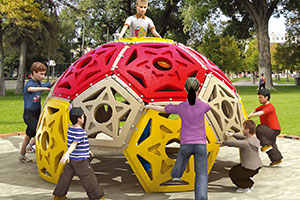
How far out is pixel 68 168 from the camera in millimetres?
5531

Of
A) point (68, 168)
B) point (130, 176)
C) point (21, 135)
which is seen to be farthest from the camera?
point (21, 135)

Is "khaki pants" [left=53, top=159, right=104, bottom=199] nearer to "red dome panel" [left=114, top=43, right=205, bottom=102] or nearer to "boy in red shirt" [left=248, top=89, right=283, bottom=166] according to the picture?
"red dome panel" [left=114, top=43, right=205, bottom=102]

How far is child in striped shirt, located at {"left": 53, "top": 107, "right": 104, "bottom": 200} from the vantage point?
5336mm

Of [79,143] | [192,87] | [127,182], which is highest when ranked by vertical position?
[192,87]

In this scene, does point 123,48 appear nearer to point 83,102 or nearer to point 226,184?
point 83,102

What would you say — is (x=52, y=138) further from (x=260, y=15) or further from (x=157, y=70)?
(x=260, y=15)

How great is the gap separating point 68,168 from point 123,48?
2261 millimetres

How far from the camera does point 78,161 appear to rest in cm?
542

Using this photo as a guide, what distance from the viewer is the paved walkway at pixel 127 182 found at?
5888 millimetres

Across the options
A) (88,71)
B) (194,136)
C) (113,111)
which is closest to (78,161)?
(113,111)

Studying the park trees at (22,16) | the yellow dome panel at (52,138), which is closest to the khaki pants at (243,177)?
the yellow dome panel at (52,138)

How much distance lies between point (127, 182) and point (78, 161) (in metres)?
1.59

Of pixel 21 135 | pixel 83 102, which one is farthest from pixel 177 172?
pixel 21 135

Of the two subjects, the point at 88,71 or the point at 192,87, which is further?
the point at 88,71
